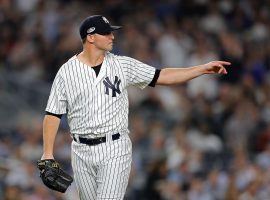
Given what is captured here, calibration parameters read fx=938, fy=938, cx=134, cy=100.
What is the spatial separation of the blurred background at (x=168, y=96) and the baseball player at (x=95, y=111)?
3.29 m

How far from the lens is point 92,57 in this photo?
25.7 feet

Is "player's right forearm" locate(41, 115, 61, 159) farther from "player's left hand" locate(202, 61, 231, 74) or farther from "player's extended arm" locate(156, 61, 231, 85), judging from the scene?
"player's left hand" locate(202, 61, 231, 74)

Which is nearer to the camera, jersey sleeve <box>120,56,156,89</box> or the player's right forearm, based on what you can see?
the player's right forearm

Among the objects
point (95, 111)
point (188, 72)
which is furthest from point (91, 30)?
point (188, 72)

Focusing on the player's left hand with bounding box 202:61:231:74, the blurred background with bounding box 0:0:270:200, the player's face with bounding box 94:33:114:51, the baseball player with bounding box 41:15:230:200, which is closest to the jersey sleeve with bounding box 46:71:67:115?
the baseball player with bounding box 41:15:230:200

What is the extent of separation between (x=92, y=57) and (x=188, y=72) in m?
0.83

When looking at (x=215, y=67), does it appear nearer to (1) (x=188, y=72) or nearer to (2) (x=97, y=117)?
(1) (x=188, y=72)

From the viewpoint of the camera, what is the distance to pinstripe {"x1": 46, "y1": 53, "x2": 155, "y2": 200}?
771 centimetres

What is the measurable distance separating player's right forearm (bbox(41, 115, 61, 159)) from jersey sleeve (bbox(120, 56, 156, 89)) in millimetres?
714

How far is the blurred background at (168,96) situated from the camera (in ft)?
40.0

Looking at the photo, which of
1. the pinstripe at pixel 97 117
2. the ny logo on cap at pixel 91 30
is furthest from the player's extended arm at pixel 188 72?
the ny logo on cap at pixel 91 30

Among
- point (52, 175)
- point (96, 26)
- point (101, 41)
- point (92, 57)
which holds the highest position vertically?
point (96, 26)

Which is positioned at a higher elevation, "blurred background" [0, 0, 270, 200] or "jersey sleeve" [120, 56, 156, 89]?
"jersey sleeve" [120, 56, 156, 89]

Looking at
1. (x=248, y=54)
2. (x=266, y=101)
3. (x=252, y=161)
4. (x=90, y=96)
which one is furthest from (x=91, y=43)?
(x=248, y=54)
